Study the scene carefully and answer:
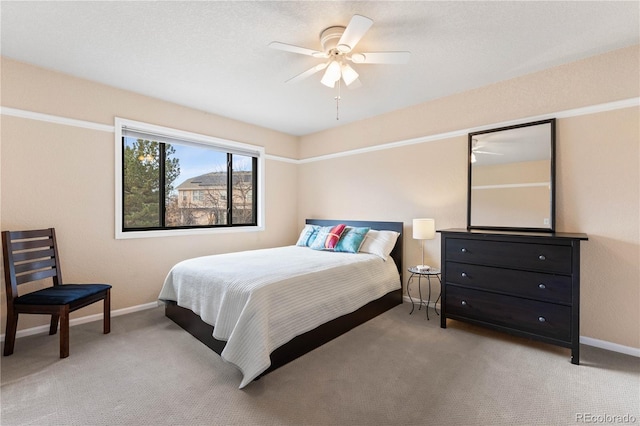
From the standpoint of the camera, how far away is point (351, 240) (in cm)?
369

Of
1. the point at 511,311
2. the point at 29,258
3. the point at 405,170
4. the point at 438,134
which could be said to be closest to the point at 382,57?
the point at 438,134

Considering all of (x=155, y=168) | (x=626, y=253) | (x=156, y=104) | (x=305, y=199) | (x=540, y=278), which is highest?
(x=156, y=104)

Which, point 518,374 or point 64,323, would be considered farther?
point 64,323

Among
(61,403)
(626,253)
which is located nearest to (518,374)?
(626,253)

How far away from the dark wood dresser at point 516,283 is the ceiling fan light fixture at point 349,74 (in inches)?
68.0

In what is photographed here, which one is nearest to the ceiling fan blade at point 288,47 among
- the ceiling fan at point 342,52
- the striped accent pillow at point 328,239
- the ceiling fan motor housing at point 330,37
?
the ceiling fan at point 342,52

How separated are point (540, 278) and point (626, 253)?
79 cm

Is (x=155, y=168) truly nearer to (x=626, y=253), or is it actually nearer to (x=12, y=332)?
(x=12, y=332)

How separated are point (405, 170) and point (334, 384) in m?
2.76

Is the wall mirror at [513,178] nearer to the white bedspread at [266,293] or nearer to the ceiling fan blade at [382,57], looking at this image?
the white bedspread at [266,293]

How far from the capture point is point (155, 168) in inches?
146

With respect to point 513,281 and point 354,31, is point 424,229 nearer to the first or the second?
point 513,281

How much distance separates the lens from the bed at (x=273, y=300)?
2.04m

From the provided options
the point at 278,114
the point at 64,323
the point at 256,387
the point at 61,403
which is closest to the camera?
the point at 61,403
